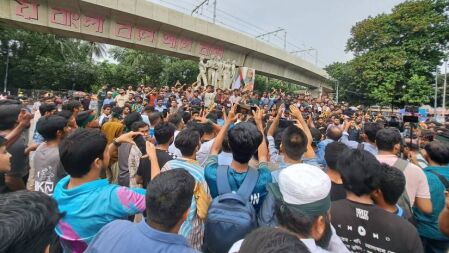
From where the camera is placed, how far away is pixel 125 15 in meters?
12.4

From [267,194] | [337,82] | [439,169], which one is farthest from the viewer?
[337,82]

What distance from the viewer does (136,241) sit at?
122 cm

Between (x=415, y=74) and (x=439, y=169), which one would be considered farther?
(x=415, y=74)

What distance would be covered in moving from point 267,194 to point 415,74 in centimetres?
2674

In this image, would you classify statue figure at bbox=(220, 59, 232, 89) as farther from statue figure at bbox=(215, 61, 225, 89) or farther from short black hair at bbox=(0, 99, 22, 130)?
short black hair at bbox=(0, 99, 22, 130)

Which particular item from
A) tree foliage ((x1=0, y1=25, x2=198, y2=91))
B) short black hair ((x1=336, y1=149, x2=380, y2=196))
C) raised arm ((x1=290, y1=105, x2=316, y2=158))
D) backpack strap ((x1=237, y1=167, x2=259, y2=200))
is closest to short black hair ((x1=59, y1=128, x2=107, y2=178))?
backpack strap ((x1=237, y1=167, x2=259, y2=200))

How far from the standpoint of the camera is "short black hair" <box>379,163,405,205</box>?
1.92 m

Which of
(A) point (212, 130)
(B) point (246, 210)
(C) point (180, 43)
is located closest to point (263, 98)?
(C) point (180, 43)

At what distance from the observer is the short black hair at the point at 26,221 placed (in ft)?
2.51

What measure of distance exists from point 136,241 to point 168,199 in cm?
22

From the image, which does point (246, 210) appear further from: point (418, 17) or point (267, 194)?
point (418, 17)

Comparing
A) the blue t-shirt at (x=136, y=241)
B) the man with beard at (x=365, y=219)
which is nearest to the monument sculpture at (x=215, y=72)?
the man with beard at (x=365, y=219)

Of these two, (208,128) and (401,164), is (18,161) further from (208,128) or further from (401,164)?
(401,164)

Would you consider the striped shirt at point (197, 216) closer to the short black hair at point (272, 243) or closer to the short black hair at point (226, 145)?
the short black hair at point (226, 145)
